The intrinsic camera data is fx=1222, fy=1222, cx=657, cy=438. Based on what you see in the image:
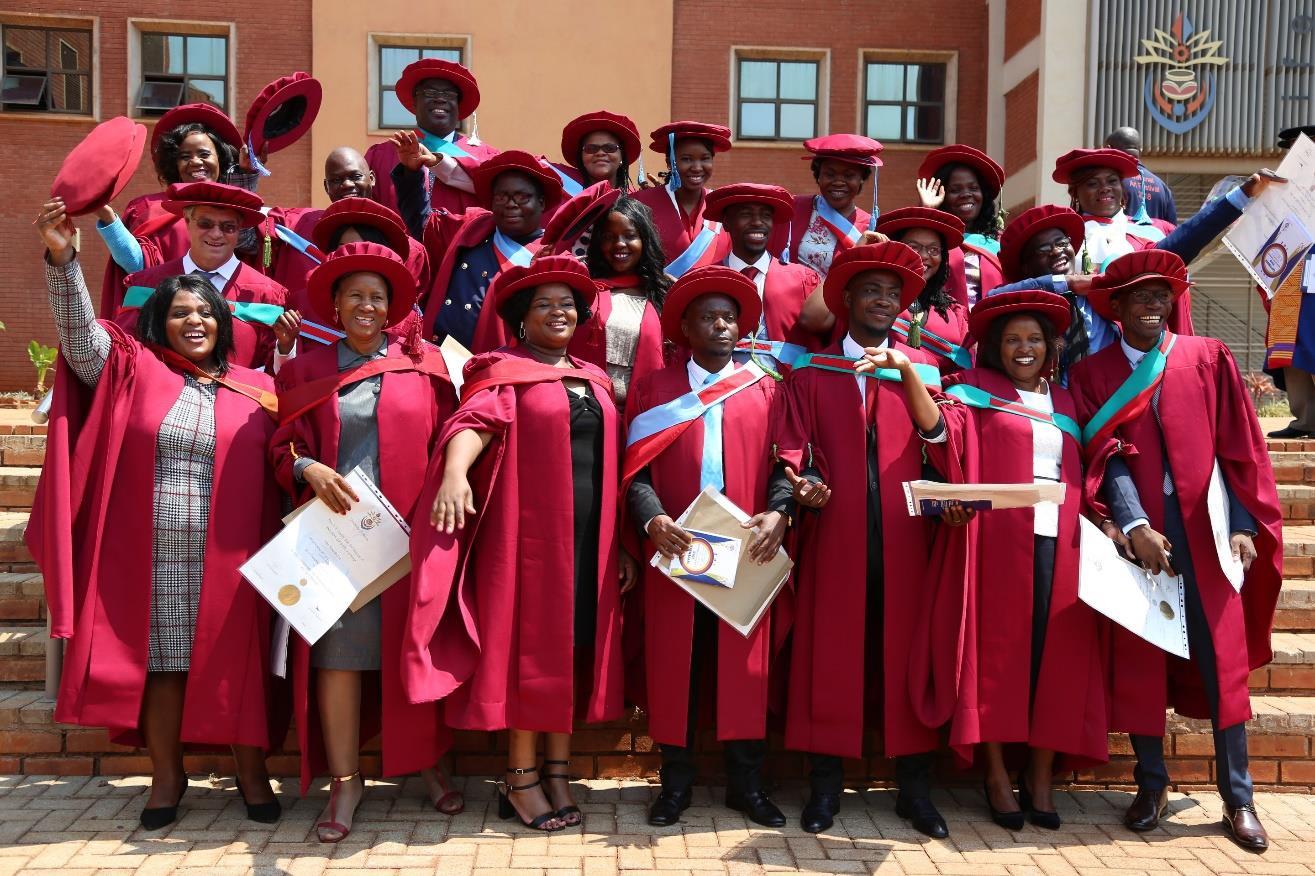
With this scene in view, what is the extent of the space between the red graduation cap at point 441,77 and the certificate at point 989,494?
12.5 feet

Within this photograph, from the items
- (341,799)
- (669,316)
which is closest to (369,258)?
(669,316)

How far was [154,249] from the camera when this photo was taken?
595 cm

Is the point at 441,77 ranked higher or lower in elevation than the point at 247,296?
higher

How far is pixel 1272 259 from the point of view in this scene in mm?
5680

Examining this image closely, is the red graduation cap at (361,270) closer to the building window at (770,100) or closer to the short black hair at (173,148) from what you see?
the short black hair at (173,148)

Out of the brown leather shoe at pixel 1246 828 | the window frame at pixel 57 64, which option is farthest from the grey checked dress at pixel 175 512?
the window frame at pixel 57 64

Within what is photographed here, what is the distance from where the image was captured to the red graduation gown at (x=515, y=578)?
4.75 m

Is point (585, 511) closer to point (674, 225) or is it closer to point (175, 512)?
point (175, 512)

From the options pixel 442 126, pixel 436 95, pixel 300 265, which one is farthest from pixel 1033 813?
pixel 436 95

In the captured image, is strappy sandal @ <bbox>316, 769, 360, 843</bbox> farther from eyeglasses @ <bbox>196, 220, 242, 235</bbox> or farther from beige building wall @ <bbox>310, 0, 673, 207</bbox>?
beige building wall @ <bbox>310, 0, 673, 207</bbox>

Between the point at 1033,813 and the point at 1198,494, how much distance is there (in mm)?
1494

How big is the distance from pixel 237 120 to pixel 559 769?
52.9ft

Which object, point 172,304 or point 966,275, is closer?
point 172,304

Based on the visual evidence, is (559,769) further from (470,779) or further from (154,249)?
(154,249)
